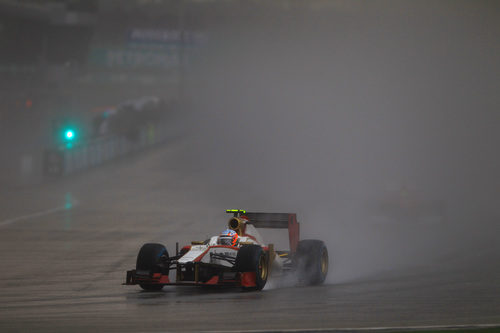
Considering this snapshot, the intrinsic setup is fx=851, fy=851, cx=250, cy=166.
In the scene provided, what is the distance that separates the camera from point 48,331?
937 cm

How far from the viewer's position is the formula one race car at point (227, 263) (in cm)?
1308

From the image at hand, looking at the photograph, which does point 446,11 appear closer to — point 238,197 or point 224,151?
point 224,151

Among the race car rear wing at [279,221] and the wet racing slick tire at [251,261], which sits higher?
the race car rear wing at [279,221]

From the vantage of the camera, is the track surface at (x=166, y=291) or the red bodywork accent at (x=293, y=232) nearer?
the track surface at (x=166, y=291)

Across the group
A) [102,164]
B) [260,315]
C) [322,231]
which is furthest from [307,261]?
[102,164]

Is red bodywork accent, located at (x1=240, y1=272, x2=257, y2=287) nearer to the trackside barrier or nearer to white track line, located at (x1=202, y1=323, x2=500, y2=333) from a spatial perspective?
white track line, located at (x1=202, y1=323, x2=500, y2=333)

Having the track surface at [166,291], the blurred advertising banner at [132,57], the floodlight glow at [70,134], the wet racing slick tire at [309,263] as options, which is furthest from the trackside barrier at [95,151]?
the wet racing slick tire at [309,263]

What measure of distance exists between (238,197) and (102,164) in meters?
13.3

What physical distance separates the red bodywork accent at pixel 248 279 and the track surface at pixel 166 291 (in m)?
0.17

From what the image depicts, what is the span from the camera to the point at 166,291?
1373cm

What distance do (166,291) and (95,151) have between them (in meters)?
34.4

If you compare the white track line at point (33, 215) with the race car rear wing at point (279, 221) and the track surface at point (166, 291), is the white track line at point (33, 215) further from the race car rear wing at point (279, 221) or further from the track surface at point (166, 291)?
the race car rear wing at point (279, 221)

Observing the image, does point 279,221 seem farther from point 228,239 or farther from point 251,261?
point 251,261

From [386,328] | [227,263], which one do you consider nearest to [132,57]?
[227,263]
